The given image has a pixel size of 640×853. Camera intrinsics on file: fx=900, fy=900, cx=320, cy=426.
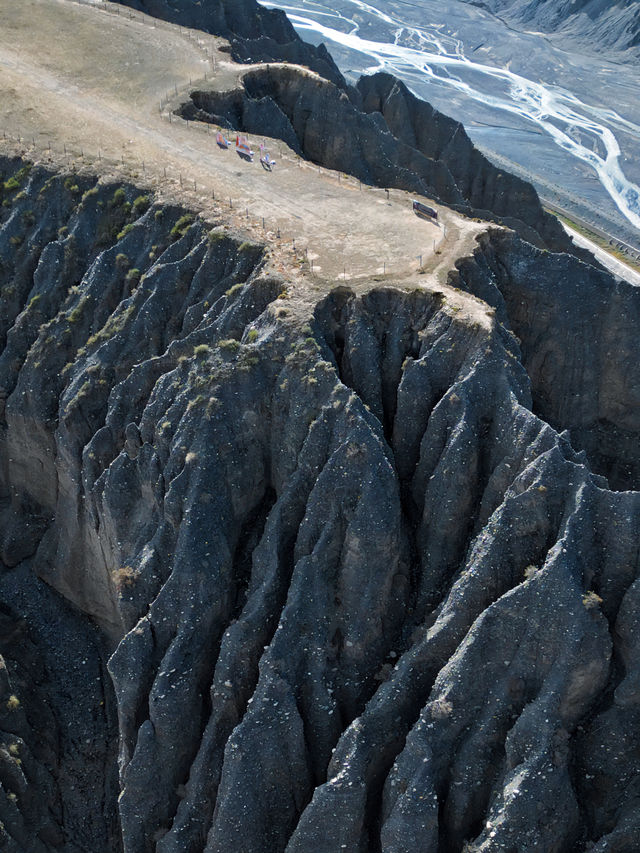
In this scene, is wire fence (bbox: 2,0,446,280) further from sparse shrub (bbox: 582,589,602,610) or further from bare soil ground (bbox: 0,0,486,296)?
sparse shrub (bbox: 582,589,602,610)

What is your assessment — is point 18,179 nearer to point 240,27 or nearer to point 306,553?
point 306,553

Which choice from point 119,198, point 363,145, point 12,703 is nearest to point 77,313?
point 119,198

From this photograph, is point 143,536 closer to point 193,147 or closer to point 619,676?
point 619,676

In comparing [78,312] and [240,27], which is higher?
[240,27]

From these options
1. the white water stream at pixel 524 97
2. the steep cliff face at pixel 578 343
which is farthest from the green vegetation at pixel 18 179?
the white water stream at pixel 524 97

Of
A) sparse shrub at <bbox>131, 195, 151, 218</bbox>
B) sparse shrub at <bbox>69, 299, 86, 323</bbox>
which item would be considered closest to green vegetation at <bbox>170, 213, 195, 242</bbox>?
sparse shrub at <bbox>131, 195, 151, 218</bbox>

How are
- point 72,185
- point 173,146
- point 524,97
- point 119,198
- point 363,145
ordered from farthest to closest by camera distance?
1. point 524,97
2. point 363,145
3. point 173,146
4. point 72,185
5. point 119,198

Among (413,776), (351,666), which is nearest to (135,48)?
(351,666)
